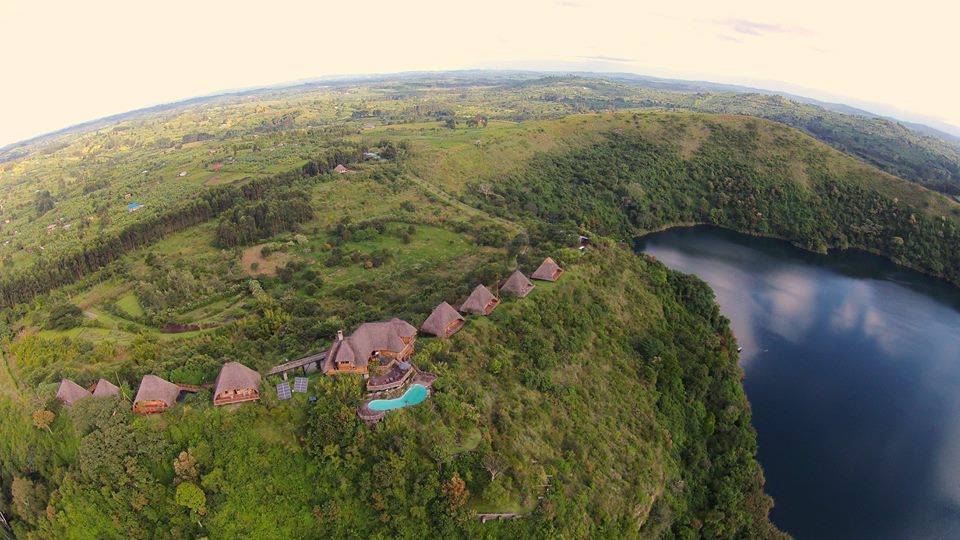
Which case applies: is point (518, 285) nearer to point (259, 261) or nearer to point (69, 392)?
point (69, 392)

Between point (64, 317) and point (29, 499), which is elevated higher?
point (64, 317)

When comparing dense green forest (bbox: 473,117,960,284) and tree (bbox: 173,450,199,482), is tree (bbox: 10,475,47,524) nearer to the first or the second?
tree (bbox: 173,450,199,482)

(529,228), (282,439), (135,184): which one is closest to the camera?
(282,439)

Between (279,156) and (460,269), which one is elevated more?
(279,156)

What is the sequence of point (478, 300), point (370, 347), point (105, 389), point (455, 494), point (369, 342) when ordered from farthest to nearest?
point (478, 300)
point (369, 342)
point (370, 347)
point (105, 389)
point (455, 494)

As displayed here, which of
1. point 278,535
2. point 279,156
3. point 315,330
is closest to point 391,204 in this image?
point 279,156

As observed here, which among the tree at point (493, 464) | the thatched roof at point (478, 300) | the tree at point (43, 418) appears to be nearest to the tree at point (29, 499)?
the tree at point (43, 418)

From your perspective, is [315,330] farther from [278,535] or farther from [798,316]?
[798,316]

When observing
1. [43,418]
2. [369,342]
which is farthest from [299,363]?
[43,418]
